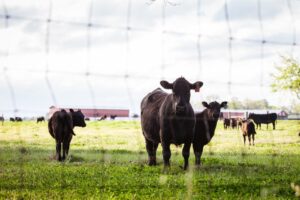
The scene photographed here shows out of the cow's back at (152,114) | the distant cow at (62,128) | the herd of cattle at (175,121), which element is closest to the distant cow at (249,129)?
the distant cow at (62,128)

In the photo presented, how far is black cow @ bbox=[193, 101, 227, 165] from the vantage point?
1332cm

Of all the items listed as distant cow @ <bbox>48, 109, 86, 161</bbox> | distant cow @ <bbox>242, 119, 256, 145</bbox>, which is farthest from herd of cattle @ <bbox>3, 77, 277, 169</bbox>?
distant cow @ <bbox>242, 119, 256, 145</bbox>

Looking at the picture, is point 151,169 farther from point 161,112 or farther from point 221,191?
point 221,191

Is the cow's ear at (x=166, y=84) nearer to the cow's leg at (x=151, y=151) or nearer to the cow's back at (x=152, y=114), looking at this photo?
the cow's back at (x=152, y=114)

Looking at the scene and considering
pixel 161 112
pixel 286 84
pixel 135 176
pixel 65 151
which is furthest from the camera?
pixel 286 84

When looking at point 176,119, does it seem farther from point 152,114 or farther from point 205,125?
point 205,125

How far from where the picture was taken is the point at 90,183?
8.66 m

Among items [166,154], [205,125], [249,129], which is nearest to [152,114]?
[166,154]

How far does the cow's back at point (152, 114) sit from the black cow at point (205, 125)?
1171 mm

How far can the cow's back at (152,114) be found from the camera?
12633mm

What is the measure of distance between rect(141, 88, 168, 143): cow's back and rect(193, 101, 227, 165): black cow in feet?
3.84

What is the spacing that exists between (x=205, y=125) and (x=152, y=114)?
6.63 feet

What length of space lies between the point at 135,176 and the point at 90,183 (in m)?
1.34

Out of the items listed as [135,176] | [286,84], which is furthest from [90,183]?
[286,84]
